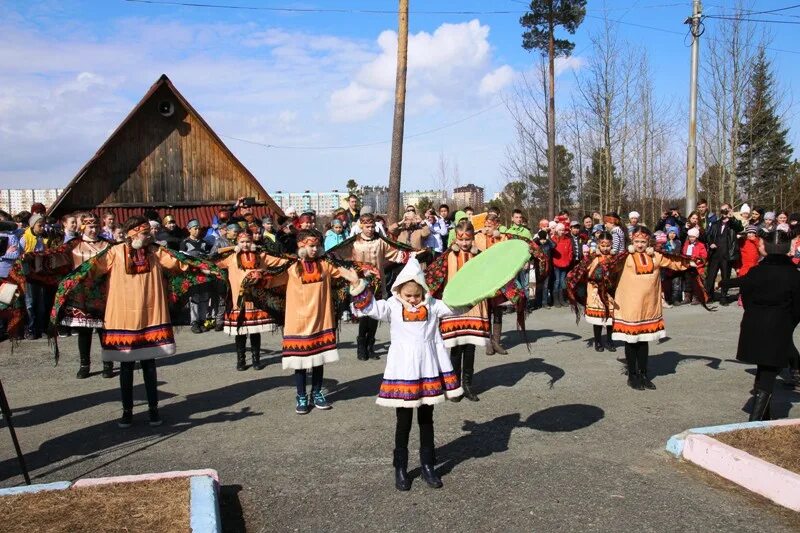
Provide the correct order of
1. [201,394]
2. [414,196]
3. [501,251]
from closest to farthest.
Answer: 1. [501,251]
2. [201,394]
3. [414,196]

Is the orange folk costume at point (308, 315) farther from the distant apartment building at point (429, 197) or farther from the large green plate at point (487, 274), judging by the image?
the distant apartment building at point (429, 197)

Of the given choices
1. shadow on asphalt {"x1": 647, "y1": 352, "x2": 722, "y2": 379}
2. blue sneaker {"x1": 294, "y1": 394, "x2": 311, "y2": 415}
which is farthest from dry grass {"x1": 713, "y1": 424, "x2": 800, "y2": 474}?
blue sneaker {"x1": 294, "y1": 394, "x2": 311, "y2": 415}

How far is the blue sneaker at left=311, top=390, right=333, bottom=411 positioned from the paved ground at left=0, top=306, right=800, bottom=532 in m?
0.16

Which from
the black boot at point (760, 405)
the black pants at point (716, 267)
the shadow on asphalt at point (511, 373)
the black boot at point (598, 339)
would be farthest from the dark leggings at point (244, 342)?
the black pants at point (716, 267)

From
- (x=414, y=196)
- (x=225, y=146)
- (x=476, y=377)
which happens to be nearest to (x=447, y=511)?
(x=476, y=377)

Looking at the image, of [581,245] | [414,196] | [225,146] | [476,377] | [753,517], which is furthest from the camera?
[414,196]

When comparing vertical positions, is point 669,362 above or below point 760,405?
below

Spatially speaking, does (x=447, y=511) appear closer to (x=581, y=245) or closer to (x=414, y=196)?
(x=581, y=245)

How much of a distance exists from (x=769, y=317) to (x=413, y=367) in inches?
133

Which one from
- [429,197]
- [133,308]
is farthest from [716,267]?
[429,197]

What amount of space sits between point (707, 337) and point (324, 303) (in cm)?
711

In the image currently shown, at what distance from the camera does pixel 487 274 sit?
545cm

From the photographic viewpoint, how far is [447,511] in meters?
4.65

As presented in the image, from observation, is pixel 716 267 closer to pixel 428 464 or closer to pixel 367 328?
pixel 367 328
